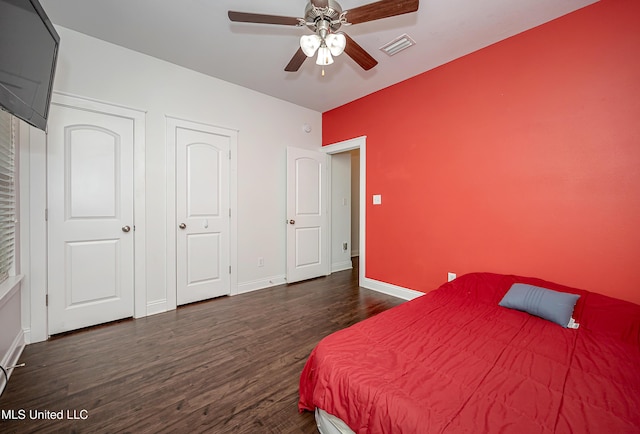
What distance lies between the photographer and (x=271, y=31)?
230 centimetres

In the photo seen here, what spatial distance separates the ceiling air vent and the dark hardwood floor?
278cm

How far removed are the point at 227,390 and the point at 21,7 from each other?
2342 millimetres

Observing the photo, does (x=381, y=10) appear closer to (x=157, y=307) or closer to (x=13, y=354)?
(x=157, y=307)

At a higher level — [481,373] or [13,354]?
[481,373]

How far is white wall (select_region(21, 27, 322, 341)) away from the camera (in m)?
2.29

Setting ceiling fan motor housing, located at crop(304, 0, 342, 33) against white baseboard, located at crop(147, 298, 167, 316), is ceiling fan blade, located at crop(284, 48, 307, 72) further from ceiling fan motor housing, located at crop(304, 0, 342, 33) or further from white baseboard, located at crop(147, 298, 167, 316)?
white baseboard, located at crop(147, 298, 167, 316)

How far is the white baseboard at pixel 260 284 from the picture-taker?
341 centimetres

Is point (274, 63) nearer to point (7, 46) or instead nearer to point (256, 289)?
point (7, 46)

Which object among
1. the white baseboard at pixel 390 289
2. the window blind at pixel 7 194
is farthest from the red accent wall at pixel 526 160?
the window blind at pixel 7 194

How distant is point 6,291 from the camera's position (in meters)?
1.72

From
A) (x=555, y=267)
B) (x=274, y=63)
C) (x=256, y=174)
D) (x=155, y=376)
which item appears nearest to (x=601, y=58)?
(x=555, y=267)

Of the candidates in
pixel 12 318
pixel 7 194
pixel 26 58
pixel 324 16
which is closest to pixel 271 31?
pixel 324 16

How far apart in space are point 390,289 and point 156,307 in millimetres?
2816

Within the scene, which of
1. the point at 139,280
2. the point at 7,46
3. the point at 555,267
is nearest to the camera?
the point at 7,46
